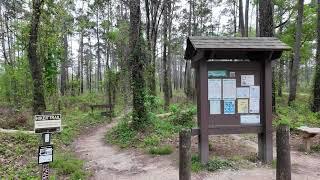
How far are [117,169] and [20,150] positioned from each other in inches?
131

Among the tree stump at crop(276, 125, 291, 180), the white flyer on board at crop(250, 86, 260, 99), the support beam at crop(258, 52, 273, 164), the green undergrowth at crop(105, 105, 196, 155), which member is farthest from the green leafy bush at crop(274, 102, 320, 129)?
the tree stump at crop(276, 125, 291, 180)

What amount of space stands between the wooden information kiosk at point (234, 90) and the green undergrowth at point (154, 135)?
6.34 feet

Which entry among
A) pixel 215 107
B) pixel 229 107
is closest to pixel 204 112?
pixel 215 107

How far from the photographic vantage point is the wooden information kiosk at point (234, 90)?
272 inches

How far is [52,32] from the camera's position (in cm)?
1686

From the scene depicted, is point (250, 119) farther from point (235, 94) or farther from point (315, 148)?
point (315, 148)

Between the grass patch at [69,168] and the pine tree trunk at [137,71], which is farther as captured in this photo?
the pine tree trunk at [137,71]

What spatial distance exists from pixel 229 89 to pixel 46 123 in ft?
13.8

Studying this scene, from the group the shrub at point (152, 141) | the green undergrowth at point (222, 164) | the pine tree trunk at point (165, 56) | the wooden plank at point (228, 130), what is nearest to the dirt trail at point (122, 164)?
the green undergrowth at point (222, 164)

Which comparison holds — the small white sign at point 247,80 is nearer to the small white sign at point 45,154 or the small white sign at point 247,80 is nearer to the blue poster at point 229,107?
the blue poster at point 229,107

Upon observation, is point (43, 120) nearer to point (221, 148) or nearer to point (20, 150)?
point (20, 150)

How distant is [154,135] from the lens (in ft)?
33.5

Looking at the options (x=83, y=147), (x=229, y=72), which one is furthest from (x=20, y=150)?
(x=229, y=72)

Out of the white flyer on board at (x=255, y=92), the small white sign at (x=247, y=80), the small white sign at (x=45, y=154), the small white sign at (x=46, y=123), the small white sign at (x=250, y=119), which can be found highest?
the small white sign at (x=247, y=80)
